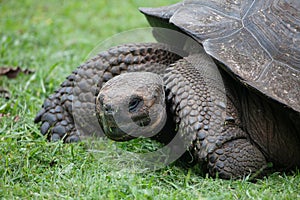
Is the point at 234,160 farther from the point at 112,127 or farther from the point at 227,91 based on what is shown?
the point at 112,127

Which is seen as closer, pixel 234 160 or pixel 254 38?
pixel 234 160

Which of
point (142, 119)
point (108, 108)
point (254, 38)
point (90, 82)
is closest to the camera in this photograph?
point (108, 108)

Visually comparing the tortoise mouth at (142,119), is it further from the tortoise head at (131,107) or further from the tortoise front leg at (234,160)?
the tortoise front leg at (234,160)

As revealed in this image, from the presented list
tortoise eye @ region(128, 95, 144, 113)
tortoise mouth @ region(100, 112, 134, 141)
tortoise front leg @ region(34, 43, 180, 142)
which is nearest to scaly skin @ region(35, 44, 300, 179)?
tortoise front leg @ region(34, 43, 180, 142)

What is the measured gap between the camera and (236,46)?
10.6 ft

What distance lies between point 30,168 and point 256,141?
1476mm

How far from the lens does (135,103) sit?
3113mm

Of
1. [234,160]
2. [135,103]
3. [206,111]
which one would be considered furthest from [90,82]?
[234,160]

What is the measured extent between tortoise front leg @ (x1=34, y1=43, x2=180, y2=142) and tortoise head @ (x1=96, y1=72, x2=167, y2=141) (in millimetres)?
399

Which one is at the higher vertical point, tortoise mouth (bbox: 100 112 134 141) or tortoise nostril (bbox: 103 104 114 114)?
tortoise nostril (bbox: 103 104 114 114)

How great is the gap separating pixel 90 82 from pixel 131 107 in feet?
2.54

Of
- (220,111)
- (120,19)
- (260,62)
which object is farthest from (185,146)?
(120,19)

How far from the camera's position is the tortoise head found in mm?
3051

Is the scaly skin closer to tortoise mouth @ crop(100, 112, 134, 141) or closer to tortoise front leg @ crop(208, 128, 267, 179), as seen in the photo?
tortoise front leg @ crop(208, 128, 267, 179)
